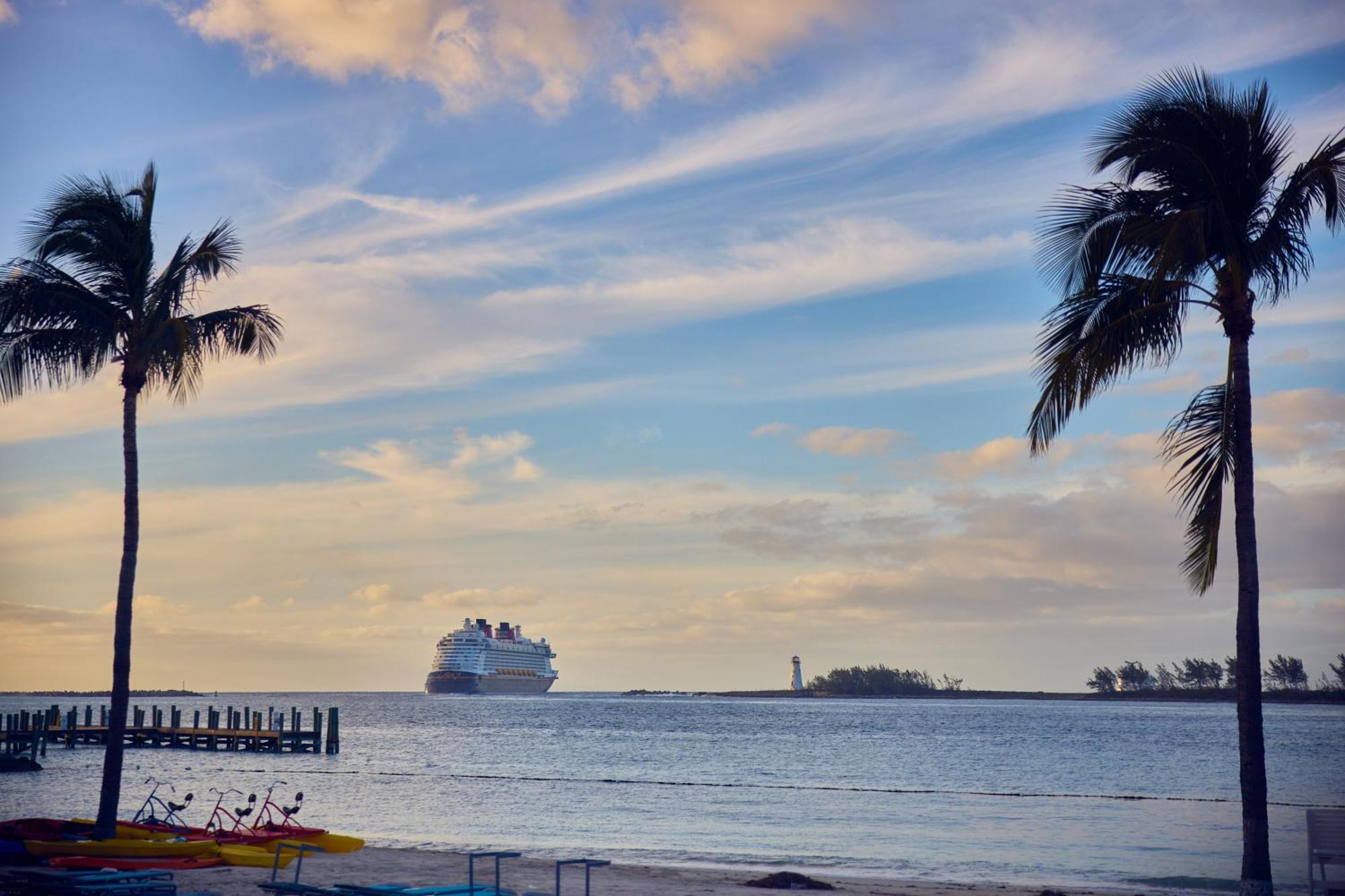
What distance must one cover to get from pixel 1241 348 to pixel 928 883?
9.07 metres

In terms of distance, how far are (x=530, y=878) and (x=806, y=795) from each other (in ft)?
65.7

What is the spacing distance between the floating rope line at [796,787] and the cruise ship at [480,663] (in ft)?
401

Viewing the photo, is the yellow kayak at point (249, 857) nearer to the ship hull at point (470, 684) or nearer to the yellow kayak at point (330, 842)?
the yellow kayak at point (330, 842)

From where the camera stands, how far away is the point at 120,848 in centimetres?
1323

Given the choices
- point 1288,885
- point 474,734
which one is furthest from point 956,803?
point 474,734

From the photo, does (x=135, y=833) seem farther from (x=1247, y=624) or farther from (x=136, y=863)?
(x=1247, y=624)

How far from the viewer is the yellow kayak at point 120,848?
13.0 m

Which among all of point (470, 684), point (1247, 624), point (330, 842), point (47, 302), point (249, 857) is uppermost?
point (47, 302)

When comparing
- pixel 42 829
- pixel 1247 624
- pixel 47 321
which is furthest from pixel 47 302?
pixel 1247 624

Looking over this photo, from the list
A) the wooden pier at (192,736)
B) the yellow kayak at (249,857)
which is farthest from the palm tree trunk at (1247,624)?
the wooden pier at (192,736)

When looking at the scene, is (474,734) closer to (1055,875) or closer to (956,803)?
(956,803)

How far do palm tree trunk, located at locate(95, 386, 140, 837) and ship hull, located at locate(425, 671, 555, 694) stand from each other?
149328 mm

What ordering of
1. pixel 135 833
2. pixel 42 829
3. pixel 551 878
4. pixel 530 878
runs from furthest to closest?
pixel 135 833 < pixel 551 878 < pixel 530 878 < pixel 42 829

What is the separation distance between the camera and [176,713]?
171 feet
